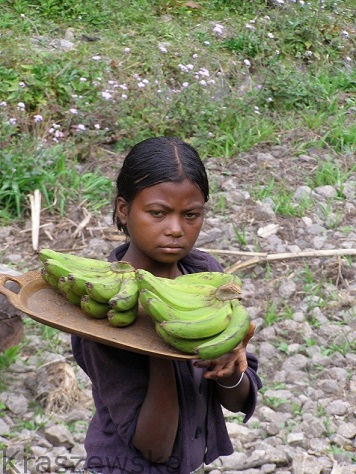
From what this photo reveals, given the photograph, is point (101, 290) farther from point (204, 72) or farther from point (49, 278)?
point (204, 72)

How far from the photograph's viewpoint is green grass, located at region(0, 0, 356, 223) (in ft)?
17.6

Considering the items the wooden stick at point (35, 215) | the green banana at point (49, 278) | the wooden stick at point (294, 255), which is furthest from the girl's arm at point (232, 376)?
the wooden stick at point (35, 215)

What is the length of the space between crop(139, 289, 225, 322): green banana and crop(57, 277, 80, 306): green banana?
0.66 feet

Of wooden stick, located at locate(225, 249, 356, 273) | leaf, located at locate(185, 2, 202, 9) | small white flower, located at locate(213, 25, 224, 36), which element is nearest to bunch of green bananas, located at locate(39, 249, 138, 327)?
wooden stick, located at locate(225, 249, 356, 273)

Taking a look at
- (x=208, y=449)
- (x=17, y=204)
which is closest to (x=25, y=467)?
(x=208, y=449)

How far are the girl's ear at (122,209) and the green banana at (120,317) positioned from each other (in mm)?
398

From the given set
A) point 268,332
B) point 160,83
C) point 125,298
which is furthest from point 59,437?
point 160,83

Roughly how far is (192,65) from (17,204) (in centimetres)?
211

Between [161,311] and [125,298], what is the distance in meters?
0.09

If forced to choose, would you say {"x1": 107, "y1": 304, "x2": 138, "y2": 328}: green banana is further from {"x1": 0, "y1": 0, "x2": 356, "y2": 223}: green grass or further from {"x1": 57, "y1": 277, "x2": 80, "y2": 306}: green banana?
{"x1": 0, "y1": 0, "x2": 356, "y2": 223}: green grass

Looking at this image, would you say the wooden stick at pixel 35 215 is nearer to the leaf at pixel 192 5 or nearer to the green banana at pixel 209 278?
the green banana at pixel 209 278

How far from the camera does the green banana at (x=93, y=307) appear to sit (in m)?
1.95

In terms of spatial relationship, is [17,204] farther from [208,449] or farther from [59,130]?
[208,449]

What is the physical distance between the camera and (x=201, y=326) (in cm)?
184
